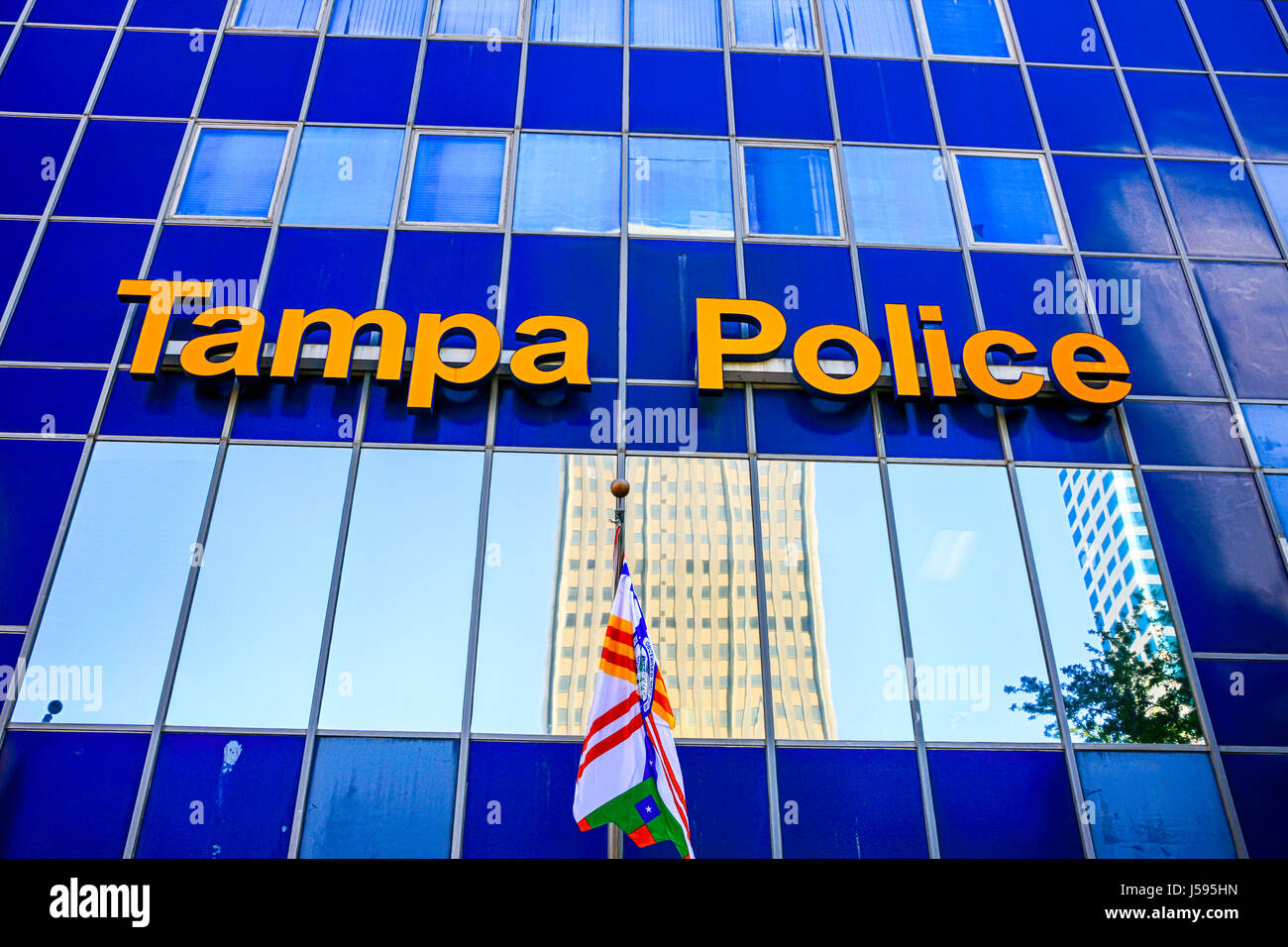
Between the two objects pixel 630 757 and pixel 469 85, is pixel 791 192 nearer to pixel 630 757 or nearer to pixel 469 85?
pixel 469 85

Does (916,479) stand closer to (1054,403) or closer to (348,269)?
(1054,403)

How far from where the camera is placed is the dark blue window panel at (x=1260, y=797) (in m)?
11.4

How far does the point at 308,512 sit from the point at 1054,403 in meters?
9.95

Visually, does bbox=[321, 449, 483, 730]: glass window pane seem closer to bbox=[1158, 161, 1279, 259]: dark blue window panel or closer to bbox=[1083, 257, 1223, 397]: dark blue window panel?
bbox=[1083, 257, 1223, 397]: dark blue window panel

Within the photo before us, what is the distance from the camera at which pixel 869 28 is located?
693 inches

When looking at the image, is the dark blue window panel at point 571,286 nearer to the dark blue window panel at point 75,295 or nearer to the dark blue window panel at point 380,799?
the dark blue window panel at point 75,295

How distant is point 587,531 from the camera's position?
12.9 m

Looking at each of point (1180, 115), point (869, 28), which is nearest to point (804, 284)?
point (869, 28)

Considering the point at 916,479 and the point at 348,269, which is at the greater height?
the point at 348,269

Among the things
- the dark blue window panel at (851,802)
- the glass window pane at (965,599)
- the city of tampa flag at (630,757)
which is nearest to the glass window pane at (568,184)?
the glass window pane at (965,599)

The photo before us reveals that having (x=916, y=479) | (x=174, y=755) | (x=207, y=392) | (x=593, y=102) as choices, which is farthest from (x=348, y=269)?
(x=916, y=479)

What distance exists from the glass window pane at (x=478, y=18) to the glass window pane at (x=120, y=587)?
842cm
